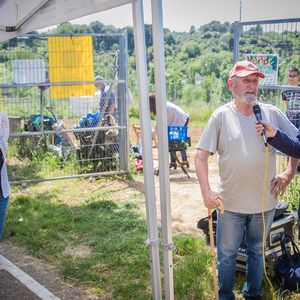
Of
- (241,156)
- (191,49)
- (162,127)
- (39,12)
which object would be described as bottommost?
(241,156)

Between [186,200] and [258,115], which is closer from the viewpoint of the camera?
[258,115]

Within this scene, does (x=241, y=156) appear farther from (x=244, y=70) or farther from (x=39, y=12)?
(x=39, y=12)

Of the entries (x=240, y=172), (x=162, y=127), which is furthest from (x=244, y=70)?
(x=162, y=127)

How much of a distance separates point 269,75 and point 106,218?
10.1 feet

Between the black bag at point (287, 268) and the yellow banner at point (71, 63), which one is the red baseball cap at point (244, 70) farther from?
the yellow banner at point (71, 63)

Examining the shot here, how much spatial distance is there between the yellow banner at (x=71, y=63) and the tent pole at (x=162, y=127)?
15.9 feet

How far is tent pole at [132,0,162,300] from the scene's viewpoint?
2.74 m

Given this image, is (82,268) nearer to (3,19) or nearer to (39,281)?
(39,281)

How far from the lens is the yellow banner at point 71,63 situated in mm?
7172

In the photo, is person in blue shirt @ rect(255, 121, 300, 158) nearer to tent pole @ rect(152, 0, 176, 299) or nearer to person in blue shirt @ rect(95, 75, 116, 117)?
tent pole @ rect(152, 0, 176, 299)

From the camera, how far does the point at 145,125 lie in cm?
289

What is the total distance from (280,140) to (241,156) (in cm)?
32

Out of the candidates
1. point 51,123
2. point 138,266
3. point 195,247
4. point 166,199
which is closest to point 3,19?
point 166,199

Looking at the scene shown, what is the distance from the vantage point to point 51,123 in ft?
27.4
